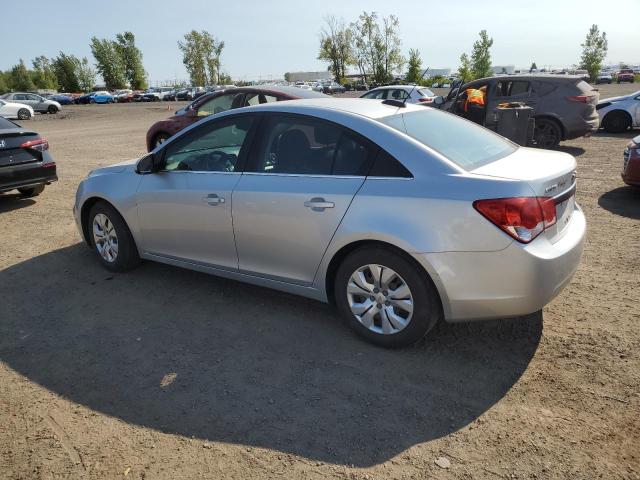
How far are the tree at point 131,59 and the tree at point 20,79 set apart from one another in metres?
14.7

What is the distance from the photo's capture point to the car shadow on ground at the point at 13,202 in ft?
27.0

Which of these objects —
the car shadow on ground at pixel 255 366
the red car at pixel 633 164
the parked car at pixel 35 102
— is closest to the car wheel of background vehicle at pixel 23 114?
the parked car at pixel 35 102

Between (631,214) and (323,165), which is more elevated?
(323,165)

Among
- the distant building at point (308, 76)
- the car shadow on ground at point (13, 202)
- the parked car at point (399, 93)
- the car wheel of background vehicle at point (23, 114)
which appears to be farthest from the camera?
the distant building at point (308, 76)

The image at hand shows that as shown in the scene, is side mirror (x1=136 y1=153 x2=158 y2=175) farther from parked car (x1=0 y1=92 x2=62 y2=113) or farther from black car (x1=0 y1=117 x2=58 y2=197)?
parked car (x1=0 y1=92 x2=62 y2=113)

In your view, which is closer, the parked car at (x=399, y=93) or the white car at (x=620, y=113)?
the white car at (x=620, y=113)

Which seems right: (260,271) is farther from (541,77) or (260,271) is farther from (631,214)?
(541,77)

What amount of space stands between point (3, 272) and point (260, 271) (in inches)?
123

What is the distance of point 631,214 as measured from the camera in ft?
21.6

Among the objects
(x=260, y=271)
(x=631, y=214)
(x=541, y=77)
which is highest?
(x=541, y=77)

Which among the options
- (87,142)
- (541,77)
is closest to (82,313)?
(541,77)

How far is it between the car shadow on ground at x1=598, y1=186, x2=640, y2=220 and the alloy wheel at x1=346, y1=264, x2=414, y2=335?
177 inches

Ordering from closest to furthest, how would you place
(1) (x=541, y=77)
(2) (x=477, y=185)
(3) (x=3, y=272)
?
(2) (x=477, y=185), (3) (x=3, y=272), (1) (x=541, y=77)

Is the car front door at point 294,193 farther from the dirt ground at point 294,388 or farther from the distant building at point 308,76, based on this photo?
the distant building at point 308,76
